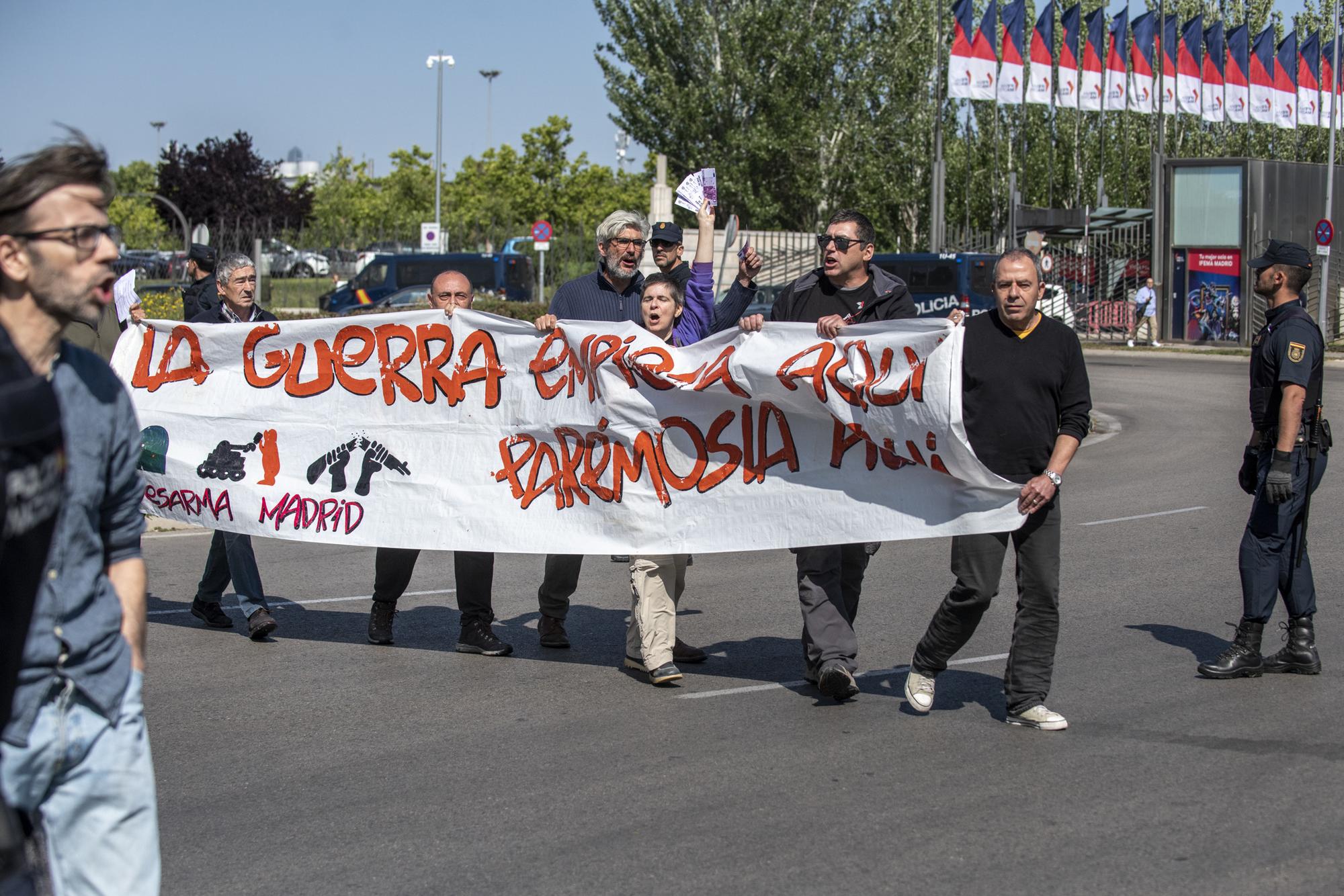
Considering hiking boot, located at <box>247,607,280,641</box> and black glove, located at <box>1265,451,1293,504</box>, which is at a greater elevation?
black glove, located at <box>1265,451,1293,504</box>

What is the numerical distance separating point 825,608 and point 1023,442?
1108mm

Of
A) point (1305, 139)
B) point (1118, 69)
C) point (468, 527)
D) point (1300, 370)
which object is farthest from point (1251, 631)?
point (1305, 139)

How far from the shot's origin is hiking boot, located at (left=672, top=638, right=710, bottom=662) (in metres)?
6.85

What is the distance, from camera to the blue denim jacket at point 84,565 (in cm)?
252

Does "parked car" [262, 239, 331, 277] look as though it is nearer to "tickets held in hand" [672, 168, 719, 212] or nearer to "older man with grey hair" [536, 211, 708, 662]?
"older man with grey hair" [536, 211, 708, 662]

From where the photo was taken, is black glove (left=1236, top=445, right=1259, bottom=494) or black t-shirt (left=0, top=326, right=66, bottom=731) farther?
black glove (left=1236, top=445, right=1259, bottom=494)

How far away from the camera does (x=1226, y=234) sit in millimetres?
36688

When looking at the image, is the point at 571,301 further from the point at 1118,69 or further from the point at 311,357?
the point at 1118,69

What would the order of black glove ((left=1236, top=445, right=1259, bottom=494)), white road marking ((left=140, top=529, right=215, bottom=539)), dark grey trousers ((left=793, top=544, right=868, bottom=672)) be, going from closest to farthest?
dark grey trousers ((left=793, top=544, right=868, bottom=672))
black glove ((left=1236, top=445, right=1259, bottom=494))
white road marking ((left=140, top=529, right=215, bottom=539))

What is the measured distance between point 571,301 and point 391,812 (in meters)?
3.40

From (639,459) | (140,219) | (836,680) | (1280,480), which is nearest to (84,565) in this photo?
(836,680)

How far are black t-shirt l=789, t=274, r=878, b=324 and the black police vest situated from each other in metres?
1.70

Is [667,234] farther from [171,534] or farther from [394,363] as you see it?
[171,534]

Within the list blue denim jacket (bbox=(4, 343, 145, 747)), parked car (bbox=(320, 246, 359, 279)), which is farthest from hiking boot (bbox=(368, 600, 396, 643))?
parked car (bbox=(320, 246, 359, 279))
